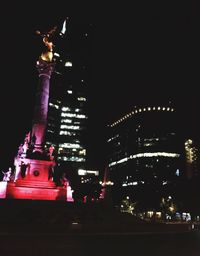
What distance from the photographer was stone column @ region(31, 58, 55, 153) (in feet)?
148

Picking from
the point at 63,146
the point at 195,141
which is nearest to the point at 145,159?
the point at 63,146

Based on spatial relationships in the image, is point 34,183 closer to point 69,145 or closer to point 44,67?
point 44,67

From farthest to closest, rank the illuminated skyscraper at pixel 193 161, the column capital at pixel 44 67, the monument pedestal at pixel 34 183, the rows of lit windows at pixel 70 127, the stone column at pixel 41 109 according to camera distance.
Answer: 1. the rows of lit windows at pixel 70 127
2. the illuminated skyscraper at pixel 193 161
3. the column capital at pixel 44 67
4. the stone column at pixel 41 109
5. the monument pedestal at pixel 34 183

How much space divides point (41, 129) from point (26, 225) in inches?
796

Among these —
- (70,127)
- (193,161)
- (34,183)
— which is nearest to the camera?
(34,183)

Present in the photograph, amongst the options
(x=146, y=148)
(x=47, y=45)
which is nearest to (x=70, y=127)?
(x=146, y=148)

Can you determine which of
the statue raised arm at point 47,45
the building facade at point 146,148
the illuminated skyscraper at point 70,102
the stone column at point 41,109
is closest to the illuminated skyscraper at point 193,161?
the building facade at point 146,148

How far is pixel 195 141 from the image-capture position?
243 feet

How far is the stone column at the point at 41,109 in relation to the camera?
1777 inches

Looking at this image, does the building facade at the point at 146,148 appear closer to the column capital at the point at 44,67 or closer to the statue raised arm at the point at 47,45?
the column capital at the point at 44,67

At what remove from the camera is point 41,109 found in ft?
156

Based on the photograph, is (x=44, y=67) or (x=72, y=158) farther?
(x=72, y=158)

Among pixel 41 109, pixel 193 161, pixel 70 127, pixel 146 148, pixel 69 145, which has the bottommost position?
pixel 193 161

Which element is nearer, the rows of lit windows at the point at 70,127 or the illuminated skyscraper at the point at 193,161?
the illuminated skyscraper at the point at 193,161
